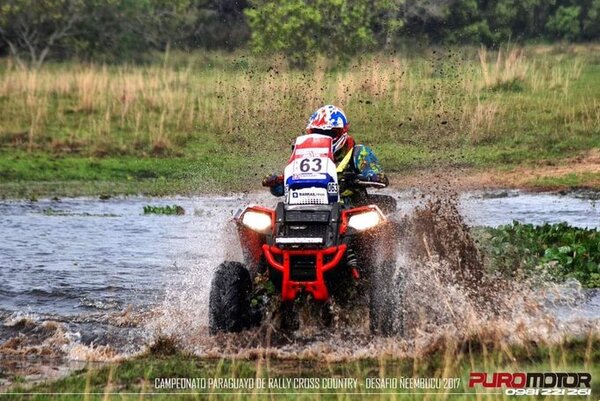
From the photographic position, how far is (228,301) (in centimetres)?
944

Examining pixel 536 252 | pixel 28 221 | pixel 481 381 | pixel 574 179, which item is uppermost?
pixel 574 179

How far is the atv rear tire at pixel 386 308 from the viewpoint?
934 cm

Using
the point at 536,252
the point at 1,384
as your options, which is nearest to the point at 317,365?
the point at 1,384

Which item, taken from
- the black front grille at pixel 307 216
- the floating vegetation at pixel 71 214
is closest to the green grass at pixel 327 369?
the black front grille at pixel 307 216

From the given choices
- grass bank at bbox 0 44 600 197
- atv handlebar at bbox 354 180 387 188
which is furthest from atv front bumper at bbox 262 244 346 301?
grass bank at bbox 0 44 600 197

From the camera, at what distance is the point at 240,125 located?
79.1 ft

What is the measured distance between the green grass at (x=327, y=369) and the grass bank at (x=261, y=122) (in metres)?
10.9

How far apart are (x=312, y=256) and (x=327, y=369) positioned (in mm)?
1042

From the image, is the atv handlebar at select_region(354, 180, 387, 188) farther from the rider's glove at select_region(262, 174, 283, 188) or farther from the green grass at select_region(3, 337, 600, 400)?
the green grass at select_region(3, 337, 600, 400)

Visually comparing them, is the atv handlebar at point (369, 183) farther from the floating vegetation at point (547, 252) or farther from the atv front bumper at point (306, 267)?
the floating vegetation at point (547, 252)

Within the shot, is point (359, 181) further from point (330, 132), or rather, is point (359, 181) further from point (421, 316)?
point (421, 316)

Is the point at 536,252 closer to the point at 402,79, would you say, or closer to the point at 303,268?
the point at 303,268

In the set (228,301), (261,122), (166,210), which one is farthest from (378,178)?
(261,122)

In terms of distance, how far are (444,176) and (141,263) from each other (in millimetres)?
8368
